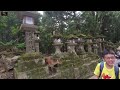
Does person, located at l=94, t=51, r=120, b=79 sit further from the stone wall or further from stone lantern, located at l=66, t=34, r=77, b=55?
stone lantern, located at l=66, t=34, r=77, b=55

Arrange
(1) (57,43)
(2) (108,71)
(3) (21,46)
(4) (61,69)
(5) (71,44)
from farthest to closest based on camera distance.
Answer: (3) (21,46) < (5) (71,44) < (1) (57,43) < (4) (61,69) < (2) (108,71)

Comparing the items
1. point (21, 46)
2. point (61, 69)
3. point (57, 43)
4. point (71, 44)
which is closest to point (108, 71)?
point (61, 69)

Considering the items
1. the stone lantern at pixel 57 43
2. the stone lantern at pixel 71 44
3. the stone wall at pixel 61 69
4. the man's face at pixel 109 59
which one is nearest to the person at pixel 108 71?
the man's face at pixel 109 59

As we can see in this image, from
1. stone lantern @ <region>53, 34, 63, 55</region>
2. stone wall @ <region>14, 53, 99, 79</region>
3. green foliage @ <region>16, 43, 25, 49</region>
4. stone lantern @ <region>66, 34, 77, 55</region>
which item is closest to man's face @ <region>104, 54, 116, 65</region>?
stone wall @ <region>14, 53, 99, 79</region>

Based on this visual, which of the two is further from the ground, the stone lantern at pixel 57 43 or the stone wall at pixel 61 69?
the stone lantern at pixel 57 43

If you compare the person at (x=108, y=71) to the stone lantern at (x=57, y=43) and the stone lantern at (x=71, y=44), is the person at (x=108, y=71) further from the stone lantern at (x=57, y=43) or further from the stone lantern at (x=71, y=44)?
the stone lantern at (x=71, y=44)

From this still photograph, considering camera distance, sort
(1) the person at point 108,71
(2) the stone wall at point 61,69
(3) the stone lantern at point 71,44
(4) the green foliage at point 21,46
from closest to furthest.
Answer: (1) the person at point 108,71
(2) the stone wall at point 61,69
(3) the stone lantern at point 71,44
(4) the green foliage at point 21,46

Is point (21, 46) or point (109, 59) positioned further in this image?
point (21, 46)

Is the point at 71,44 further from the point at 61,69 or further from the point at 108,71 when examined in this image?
the point at 108,71

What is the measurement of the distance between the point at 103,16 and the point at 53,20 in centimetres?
237
